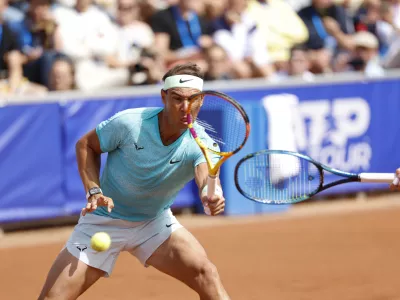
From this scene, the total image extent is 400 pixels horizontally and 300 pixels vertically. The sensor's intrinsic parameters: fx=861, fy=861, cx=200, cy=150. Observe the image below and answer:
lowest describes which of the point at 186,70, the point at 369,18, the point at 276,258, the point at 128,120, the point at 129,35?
the point at 276,258

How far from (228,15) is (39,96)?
3.28 meters

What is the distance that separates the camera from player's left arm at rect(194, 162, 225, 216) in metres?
4.21

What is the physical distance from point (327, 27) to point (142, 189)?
338 inches

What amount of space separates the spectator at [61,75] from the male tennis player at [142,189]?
450 cm

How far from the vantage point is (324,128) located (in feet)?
34.6

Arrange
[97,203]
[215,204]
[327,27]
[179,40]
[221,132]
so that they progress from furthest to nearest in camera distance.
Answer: [327,27] → [179,40] → [221,132] → [97,203] → [215,204]

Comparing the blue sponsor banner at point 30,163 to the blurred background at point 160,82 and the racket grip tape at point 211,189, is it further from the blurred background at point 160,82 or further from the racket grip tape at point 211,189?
the racket grip tape at point 211,189

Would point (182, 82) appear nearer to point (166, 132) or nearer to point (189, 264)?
point (166, 132)

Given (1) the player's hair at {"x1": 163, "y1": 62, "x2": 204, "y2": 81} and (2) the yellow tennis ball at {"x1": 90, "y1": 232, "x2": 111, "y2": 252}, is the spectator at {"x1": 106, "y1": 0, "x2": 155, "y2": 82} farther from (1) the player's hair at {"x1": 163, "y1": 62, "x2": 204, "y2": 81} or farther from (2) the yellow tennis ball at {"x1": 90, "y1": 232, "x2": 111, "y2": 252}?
(2) the yellow tennis ball at {"x1": 90, "y1": 232, "x2": 111, "y2": 252}

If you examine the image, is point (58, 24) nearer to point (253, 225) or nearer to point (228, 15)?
point (228, 15)

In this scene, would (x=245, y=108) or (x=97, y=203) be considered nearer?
(x=97, y=203)

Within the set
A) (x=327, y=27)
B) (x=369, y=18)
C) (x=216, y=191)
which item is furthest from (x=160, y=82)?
(x=216, y=191)

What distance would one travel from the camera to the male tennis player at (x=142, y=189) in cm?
467

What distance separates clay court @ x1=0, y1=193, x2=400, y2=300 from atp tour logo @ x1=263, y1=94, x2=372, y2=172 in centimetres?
66
